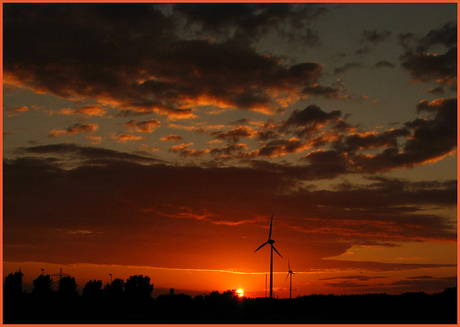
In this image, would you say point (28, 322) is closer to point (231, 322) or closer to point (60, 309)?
point (60, 309)

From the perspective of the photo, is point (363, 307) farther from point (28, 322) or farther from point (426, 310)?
point (28, 322)

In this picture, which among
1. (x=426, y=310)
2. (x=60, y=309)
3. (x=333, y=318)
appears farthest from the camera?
(x=60, y=309)

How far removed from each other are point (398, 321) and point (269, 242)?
45862mm

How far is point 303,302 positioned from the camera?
199 meters

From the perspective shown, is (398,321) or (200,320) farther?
(200,320)

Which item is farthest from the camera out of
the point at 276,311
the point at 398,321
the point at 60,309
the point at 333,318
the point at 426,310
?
the point at 60,309

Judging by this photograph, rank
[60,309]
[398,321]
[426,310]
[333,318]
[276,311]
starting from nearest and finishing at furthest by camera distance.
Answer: [398,321] → [333,318] → [426,310] → [276,311] → [60,309]

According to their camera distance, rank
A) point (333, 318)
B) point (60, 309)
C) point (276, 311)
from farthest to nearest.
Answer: point (60, 309) → point (276, 311) → point (333, 318)

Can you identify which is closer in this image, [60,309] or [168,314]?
[168,314]

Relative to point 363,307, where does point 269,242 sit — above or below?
above

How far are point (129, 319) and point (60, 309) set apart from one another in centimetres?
4608

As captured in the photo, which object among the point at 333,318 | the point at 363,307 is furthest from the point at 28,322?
the point at 363,307

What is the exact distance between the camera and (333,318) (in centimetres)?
14938

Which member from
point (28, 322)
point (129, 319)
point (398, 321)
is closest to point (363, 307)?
point (398, 321)
